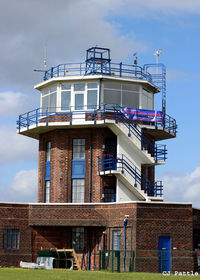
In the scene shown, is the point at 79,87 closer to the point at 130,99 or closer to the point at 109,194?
the point at 130,99

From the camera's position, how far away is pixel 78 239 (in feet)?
Result: 145

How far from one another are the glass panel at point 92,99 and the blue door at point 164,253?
1157 cm

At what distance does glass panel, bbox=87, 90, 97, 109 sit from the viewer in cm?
4581

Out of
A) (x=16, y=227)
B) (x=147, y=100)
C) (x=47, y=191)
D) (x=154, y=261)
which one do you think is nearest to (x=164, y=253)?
(x=154, y=261)

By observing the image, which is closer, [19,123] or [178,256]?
[178,256]

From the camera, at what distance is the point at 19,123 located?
48.4 m

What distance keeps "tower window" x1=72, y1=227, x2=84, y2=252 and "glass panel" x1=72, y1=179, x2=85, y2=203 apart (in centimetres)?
233

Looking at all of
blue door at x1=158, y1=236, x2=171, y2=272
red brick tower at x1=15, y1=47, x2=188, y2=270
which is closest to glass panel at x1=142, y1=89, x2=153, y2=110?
red brick tower at x1=15, y1=47, x2=188, y2=270

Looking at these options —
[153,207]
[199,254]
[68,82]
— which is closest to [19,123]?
[68,82]

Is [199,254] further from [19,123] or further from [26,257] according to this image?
[19,123]

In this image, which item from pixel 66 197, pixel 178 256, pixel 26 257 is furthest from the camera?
pixel 66 197

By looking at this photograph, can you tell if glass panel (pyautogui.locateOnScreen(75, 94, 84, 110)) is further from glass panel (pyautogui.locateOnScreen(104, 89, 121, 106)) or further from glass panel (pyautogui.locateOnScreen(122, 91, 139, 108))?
glass panel (pyautogui.locateOnScreen(122, 91, 139, 108))

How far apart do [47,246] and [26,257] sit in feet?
6.04

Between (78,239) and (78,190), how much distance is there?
3.68 meters
